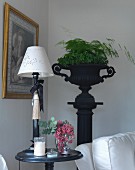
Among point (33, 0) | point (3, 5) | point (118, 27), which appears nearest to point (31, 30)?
point (33, 0)

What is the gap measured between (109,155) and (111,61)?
1.55 metres

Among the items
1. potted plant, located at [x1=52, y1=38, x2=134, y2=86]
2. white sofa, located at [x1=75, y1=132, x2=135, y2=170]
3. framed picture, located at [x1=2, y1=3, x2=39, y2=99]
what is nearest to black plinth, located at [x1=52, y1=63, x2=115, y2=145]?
potted plant, located at [x1=52, y1=38, x2=134, y2=86]

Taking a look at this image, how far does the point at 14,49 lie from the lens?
2672 millimetres

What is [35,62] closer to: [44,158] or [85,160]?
[44,158]

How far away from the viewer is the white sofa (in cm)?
220

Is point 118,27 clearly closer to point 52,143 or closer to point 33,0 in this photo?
point 33,0

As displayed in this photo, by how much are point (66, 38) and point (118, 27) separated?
60cm

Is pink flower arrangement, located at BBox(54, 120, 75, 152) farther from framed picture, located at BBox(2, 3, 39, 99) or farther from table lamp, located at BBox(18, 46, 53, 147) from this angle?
framed picture, located at BBox(2, 3, 39, 99)

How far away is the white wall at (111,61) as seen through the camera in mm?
3506

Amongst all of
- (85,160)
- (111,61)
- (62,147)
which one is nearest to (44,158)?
(62,147)

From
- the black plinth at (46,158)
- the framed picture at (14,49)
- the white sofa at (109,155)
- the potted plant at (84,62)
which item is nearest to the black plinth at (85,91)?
the potted plant at (84,62)

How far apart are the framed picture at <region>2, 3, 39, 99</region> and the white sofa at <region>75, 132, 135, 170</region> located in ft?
2.54

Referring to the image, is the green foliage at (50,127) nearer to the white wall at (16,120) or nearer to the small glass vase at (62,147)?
the small glass vase at (62,147)

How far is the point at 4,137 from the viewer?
8.29 feet
